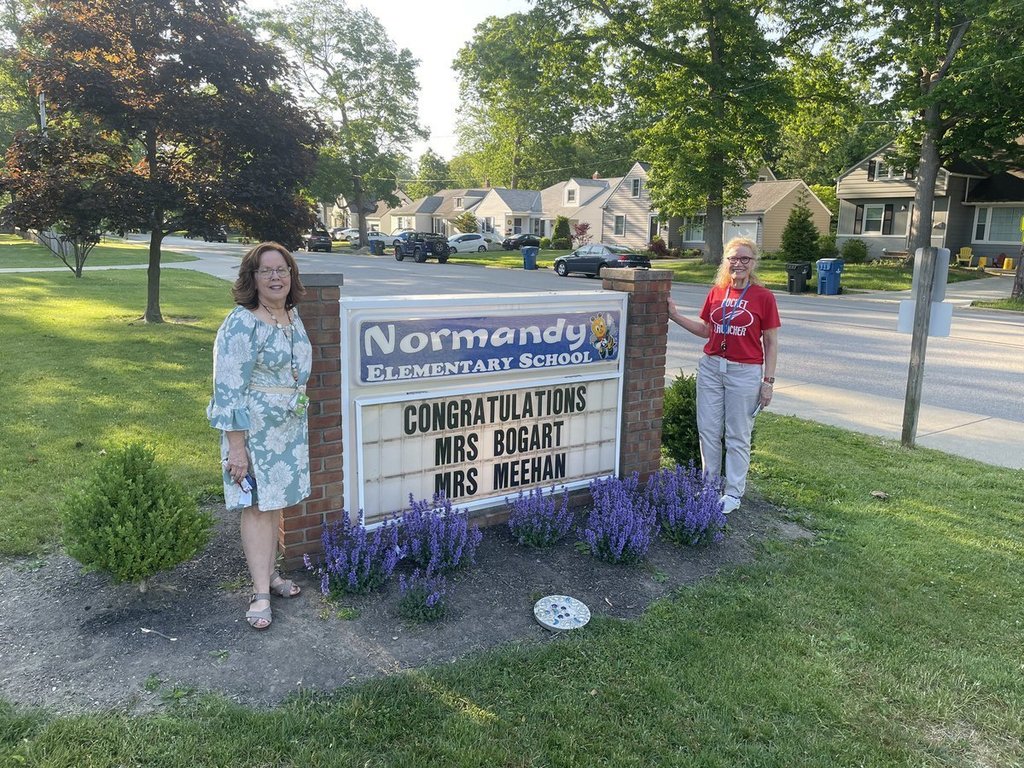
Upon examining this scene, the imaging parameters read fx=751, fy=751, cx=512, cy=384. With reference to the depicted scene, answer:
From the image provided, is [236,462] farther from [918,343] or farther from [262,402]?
[918,343]

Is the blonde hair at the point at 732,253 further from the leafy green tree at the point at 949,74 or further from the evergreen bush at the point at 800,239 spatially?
the evergreen bush at the point at 800,239

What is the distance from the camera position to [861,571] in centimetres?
429

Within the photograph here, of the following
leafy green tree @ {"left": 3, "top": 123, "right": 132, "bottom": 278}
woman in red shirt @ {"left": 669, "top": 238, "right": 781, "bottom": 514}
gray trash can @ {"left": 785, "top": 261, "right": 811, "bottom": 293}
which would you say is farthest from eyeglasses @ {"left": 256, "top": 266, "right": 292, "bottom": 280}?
gray trash can @ {"left": 785, "top": 261, "right": 811, "bottom": 293}

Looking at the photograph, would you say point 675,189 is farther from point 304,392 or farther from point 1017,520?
point 304,392

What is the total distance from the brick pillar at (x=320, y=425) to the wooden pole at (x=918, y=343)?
5212mm

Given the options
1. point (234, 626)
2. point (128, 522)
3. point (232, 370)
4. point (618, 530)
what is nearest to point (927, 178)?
point (618, 530)

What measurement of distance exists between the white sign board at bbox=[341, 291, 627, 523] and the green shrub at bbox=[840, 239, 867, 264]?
34.2m

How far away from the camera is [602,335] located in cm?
486

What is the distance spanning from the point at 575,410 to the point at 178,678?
9.01 ft

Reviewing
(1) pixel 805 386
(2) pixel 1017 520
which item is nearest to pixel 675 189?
(1) pixel 805 386

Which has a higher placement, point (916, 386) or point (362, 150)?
point (362, 150)

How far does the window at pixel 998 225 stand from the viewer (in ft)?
111

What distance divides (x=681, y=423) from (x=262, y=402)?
3223mm

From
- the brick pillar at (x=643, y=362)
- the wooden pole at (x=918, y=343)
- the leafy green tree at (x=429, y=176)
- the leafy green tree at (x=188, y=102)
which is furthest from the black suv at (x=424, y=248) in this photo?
the leafy green tree at (x=429, y=176)
